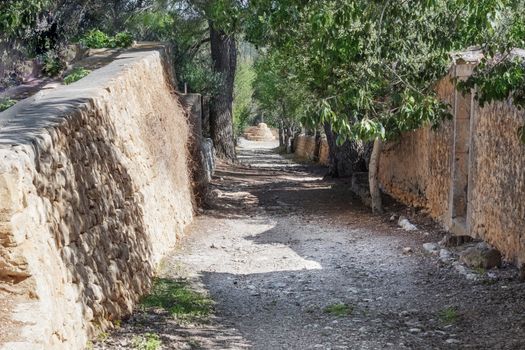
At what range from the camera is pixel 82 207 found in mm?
5758

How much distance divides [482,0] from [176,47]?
605 inches

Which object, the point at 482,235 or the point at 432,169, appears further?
the point at 432,169

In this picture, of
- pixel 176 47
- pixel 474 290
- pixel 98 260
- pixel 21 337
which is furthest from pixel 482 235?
pixel 176 47

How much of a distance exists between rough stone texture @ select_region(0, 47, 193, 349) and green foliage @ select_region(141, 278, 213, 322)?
17cm

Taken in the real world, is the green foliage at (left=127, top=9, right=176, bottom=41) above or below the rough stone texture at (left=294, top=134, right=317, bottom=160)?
above

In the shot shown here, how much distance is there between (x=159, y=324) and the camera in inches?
247

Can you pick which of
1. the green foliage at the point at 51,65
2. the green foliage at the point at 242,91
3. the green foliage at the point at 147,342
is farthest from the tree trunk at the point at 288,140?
the green foliage at the point at 147,342

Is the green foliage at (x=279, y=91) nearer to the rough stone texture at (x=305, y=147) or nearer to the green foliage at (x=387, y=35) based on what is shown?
the rough stone texture at (x=305, y=147)

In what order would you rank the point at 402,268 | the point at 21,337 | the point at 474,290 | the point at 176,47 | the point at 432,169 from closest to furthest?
the point at 21,337 → the point at 474,290 → the point at 402,268 → the point at 432,169 → the point at 176,47

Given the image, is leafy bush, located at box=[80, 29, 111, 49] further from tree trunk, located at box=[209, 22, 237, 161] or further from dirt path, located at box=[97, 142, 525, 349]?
tree trunk, located at box=[209, 22, 237, 161]

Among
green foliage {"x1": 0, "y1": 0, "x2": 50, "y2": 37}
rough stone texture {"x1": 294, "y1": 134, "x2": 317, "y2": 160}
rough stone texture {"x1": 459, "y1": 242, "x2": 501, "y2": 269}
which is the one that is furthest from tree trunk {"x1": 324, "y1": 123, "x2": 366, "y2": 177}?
rough stone texture {"x1": 294, "y1": 134, "x2": 317, "y2": 160}

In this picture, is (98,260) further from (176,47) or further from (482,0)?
(176,47)

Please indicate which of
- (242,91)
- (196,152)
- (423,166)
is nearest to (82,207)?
(423,166)

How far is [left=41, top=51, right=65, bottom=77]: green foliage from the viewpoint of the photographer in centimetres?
1356
